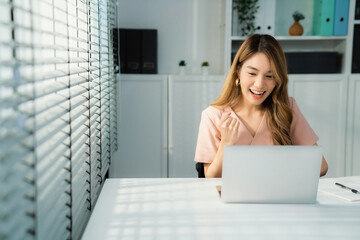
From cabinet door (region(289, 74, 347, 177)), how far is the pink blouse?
1.15 metres

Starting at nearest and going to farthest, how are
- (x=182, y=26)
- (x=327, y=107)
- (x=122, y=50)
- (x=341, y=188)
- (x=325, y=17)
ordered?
1. (x=341, y=188)
2. (x=122, y=50)
3. (x=325, y=17)
4. (x=327, y=107)
5. (x=182, y=26)

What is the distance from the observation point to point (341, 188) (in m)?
1.49

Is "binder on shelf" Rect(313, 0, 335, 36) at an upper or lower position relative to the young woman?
upper

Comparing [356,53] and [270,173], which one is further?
[356,53]

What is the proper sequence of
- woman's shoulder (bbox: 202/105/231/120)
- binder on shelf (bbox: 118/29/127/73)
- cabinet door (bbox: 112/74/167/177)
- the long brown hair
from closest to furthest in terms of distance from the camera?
the long brown hair → woman's shoulder (bbox: 202/105/231/120) → binder on shelf (bbox: 118/29/127/73) → cabinet door (bbox: 112/74/167/177)

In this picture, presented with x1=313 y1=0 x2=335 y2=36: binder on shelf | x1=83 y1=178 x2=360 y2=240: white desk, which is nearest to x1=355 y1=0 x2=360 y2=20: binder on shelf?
x1=313 y1=0 x2=335 y2=36: binder on shelf

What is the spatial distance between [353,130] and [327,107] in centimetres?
29

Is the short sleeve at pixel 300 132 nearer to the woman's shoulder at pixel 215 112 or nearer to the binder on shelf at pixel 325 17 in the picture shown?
the woman's shoulder at pixel 215 112

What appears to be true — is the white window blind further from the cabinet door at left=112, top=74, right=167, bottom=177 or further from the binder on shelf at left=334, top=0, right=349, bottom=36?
the binder on shelf at left=334, top=0, right=349, bottom=36

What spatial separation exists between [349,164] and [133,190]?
2.39m

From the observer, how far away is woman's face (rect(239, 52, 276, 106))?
1911mm

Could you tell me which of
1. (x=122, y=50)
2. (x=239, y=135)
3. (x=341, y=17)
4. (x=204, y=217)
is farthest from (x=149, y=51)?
(x=204, y=217)

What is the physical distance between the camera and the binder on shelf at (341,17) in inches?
117

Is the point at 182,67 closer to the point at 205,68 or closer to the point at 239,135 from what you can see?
the point at 205,68
